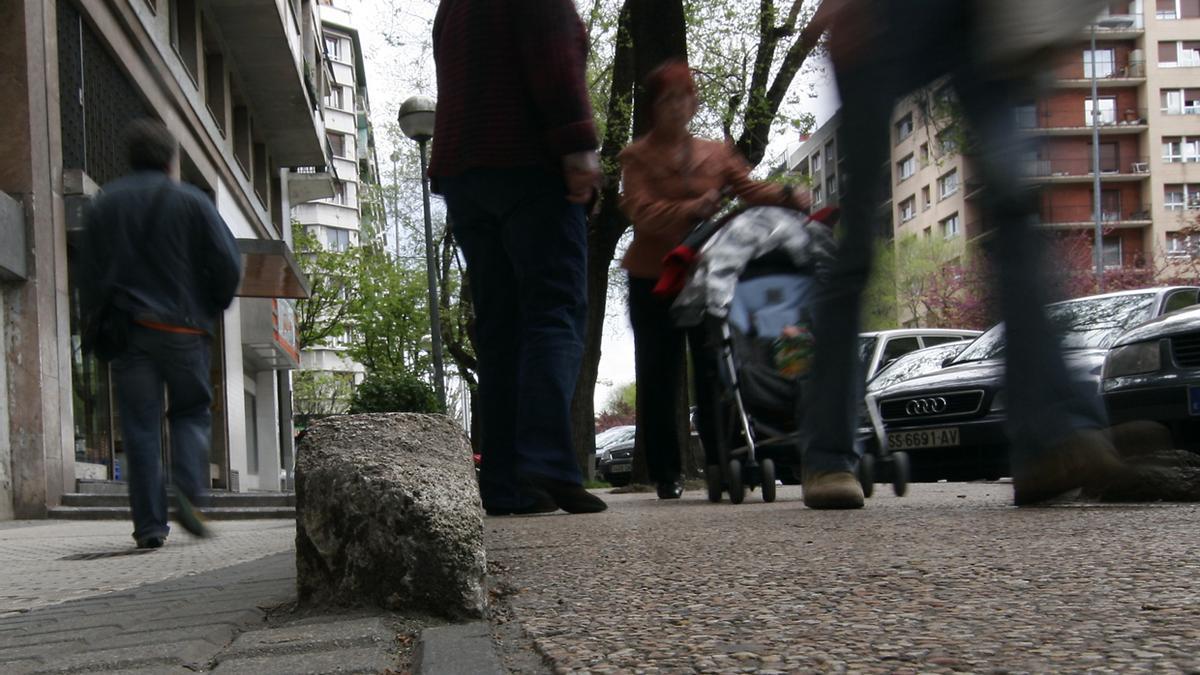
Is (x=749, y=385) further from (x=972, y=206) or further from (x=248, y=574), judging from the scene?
(x=972, y=206)

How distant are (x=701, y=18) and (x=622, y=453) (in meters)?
11.8

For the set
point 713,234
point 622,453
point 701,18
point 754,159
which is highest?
point 701,18

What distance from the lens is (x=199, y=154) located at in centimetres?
2153

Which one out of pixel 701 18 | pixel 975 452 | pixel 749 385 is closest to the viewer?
pixel 749 385

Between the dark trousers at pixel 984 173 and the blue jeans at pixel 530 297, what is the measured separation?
2257mm

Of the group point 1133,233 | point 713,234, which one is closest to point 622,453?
point 713,234

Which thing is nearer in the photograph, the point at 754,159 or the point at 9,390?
the point at 9,390

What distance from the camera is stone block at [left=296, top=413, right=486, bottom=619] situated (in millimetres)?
2516

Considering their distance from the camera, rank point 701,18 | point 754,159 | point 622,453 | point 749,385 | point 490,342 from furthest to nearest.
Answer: point 622,453 < point 701,18 < point 754,159 < point 749,385 < point 490,342

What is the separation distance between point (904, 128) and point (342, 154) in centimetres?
9262

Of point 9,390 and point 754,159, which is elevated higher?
point 754,159

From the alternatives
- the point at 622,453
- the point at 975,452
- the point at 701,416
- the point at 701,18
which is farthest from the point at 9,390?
the point at 622,453

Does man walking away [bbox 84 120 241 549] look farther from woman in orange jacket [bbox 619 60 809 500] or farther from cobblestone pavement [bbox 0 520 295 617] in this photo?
woman in orange jacket [bbox 619 60 809 500]

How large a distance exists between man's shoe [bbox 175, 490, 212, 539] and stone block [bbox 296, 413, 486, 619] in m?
3.36
